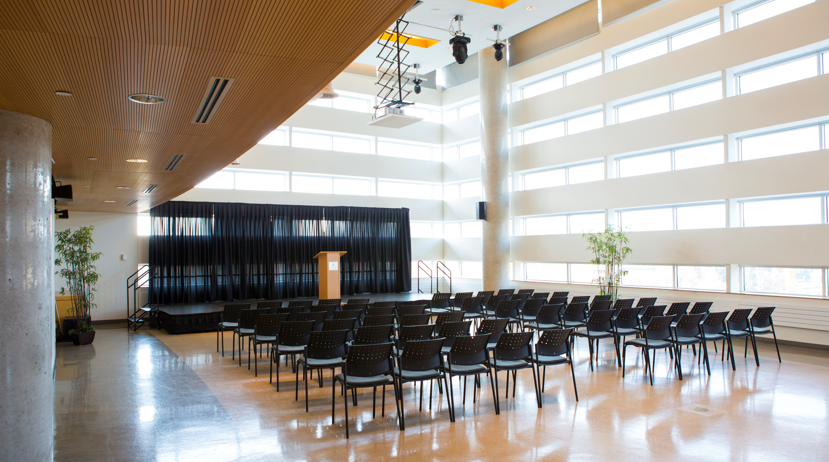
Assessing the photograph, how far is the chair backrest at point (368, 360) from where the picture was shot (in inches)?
184

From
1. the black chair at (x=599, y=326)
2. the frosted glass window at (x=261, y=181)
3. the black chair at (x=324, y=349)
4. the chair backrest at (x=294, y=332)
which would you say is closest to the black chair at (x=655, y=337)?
Answer: the black chair at (x=599, y=326)

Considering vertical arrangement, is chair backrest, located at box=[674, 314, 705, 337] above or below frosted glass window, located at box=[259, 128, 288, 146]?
below

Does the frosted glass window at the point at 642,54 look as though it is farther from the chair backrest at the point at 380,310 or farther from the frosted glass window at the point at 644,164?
the chair backrest at the point at 380,310

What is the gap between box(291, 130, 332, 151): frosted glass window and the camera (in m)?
15.5

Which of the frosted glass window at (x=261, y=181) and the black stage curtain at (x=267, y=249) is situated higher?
the frosted glass window at (x=261, y=181)

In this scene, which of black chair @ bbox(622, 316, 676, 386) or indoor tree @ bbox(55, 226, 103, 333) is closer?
black chair @ bbox(622, 316, 676, 386)

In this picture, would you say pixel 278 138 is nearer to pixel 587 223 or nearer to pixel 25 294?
pixel 587 223

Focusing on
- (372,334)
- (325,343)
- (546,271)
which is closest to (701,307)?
(372,334)

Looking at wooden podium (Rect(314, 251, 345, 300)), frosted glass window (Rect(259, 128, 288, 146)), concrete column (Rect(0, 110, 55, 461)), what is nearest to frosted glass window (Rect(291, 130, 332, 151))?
frosted glass window (Rect(259, 128, 288, 146))

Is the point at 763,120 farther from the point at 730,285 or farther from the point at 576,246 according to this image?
the point at 576,246

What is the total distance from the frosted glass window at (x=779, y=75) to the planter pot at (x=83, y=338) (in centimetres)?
1416

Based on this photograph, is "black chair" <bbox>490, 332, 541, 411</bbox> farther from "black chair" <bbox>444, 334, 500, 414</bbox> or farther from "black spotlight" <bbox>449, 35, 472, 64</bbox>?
"black spotlight" <bbox>449, 35, 472, 64</bbox>

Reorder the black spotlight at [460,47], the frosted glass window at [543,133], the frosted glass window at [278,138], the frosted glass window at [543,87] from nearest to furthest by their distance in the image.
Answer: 1. the black spotlight at [460,47]
2. the frosted glass window at [543,87]
3. the frosted glass window at [543,133]
4. the frosted glass window at [278,138]

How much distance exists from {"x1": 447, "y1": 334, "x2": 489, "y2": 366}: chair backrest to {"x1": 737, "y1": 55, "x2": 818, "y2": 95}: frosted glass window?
877 centimetres
